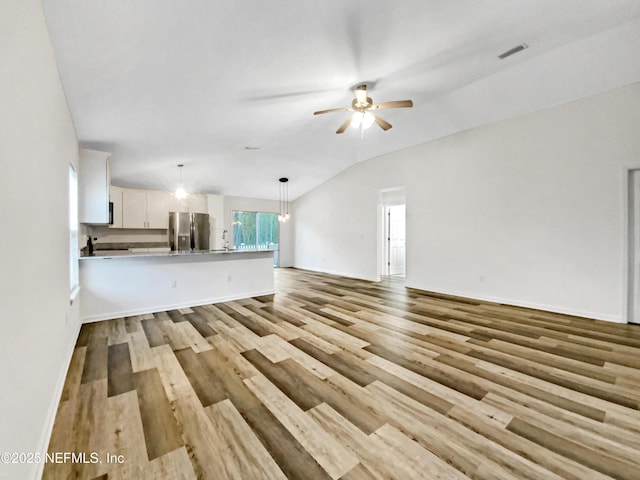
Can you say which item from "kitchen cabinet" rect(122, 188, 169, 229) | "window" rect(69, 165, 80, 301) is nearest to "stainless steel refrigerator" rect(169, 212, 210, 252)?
"kitchen cabinet" rect(122, 188, 169, 229)

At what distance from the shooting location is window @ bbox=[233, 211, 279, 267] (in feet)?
28.9

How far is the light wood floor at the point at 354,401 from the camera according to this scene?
4.72 ft

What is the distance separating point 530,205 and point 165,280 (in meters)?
5.93

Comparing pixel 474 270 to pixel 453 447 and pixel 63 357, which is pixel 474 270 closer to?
pixel 453 447

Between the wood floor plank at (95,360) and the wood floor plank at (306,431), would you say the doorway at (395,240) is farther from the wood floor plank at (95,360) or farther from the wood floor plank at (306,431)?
the wood floor plank at (95,360)

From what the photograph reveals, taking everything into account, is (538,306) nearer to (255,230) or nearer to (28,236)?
(28,236)

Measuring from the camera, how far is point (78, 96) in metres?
2.78

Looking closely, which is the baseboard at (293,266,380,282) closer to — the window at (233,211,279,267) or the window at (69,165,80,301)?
the window at (233,211,279,267)

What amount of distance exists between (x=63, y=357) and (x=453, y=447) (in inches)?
120

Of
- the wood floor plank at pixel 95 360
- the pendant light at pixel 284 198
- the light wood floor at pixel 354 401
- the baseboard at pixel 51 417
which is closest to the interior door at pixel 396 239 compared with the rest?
the pendant light at pixel 284 198

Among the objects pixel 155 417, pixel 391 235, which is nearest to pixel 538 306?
pixel 391 235

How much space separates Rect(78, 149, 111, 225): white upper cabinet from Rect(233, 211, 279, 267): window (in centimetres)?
454

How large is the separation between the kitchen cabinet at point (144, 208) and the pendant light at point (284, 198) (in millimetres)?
2947

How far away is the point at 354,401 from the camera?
1.97 metres
